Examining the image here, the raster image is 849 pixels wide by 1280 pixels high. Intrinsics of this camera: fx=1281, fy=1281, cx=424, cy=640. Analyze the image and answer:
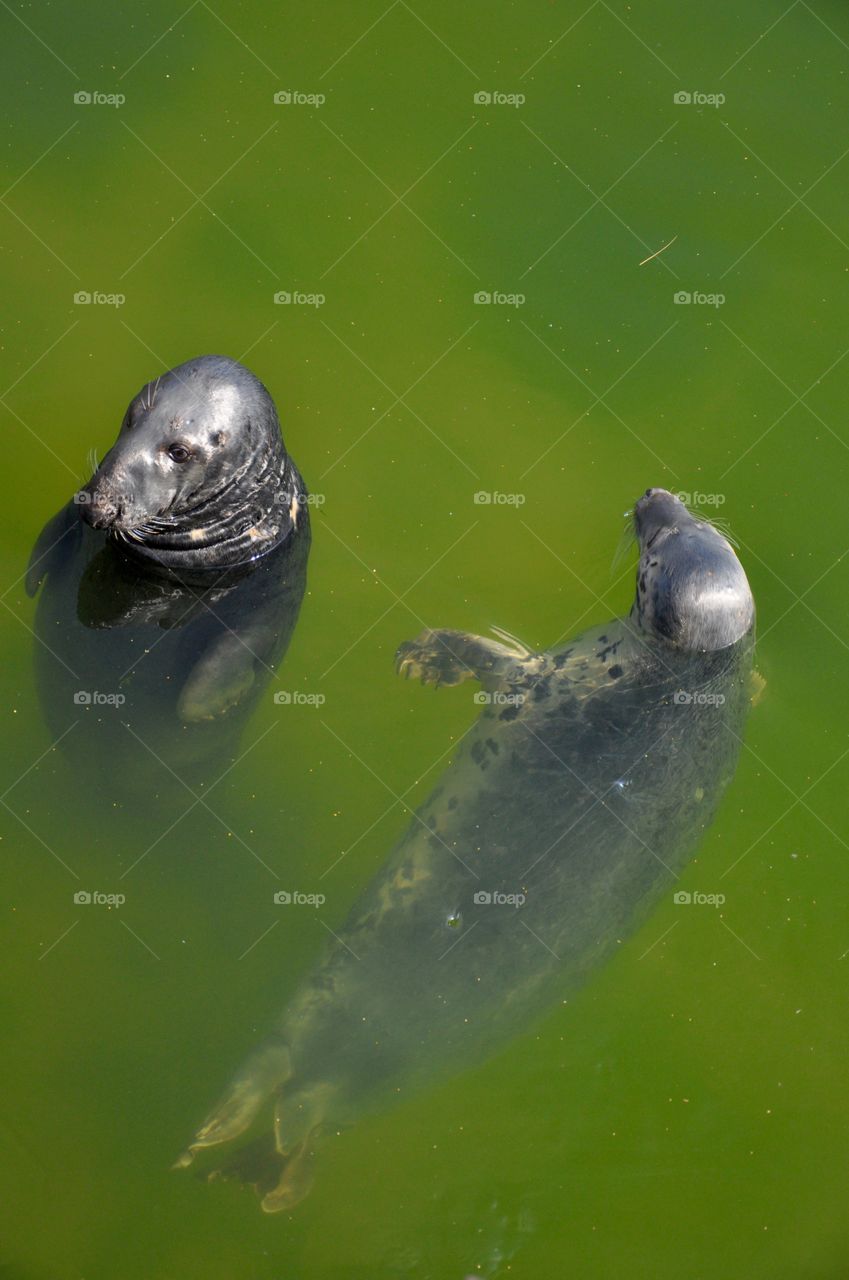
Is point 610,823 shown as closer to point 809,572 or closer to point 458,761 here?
point 458,761

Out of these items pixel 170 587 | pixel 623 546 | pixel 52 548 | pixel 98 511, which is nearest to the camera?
pixel 98 511

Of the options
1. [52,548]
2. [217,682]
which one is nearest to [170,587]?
[52,548]

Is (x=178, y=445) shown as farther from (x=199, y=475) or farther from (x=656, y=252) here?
(x=656, y=252)

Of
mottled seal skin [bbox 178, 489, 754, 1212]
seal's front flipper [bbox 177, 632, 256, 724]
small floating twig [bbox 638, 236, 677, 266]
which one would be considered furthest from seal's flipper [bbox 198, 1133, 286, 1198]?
small floating twig [bbox 638, 236, 677, 266]

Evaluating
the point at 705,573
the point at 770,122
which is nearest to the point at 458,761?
the point at 705,573

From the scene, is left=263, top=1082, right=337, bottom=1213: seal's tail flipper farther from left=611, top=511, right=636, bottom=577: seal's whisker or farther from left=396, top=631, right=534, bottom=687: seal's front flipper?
left=611, top=511, right=636, bottom=577: seal's whisker

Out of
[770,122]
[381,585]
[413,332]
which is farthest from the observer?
[770,122]
